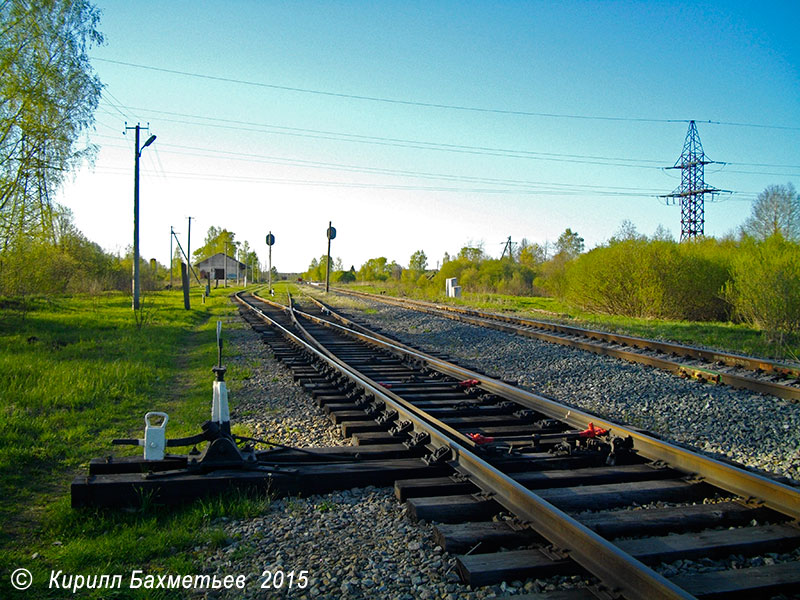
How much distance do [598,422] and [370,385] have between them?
2763 mm

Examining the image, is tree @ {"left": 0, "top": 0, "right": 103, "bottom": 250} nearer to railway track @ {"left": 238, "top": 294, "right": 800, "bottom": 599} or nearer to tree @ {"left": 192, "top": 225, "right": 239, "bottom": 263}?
railway track @ {"left": 238, "top": 294, "right": 800, "bottom": 599}

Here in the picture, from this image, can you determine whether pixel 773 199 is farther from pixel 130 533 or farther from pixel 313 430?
pixel 130 533

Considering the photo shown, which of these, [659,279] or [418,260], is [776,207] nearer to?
[659,279]

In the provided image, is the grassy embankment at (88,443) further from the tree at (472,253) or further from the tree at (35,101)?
the tree at (472,253)

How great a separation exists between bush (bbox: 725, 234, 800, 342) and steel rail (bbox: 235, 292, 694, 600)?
37.1 ft

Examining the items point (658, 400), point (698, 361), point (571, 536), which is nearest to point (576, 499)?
point (571, 536)

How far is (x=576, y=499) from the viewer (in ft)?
12.2

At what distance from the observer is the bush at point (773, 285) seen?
12.5 m

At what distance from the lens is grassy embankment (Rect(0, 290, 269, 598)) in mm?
3174

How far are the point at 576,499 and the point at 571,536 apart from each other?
82 centimetres

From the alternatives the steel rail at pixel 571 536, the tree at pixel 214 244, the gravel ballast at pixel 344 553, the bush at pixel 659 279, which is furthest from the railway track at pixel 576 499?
the tree at pixel 214 244

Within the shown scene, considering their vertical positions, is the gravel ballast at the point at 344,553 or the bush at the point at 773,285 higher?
the bush at the point at 773,285

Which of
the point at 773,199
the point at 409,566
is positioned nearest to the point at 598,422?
the point at 409,566

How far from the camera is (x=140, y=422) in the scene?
21.2 ft
